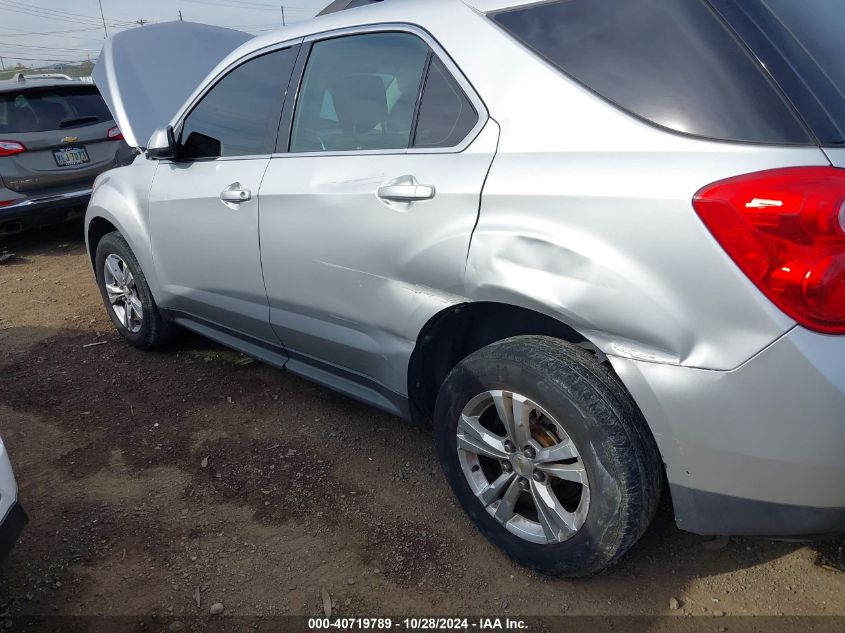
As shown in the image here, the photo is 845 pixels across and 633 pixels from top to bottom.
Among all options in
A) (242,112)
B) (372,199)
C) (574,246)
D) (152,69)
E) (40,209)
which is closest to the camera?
(574,246)

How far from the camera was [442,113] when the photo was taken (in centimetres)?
236

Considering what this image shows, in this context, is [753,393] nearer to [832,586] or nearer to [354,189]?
[832,586]

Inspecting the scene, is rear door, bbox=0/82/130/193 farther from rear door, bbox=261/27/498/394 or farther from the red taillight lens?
rear door, bbox=261/27/498/394

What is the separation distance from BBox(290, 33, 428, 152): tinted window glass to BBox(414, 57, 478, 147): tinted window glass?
6 centimetres

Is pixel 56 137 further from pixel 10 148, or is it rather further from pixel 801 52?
pixel 801 52

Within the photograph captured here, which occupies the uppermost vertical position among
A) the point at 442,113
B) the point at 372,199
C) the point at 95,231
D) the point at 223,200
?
the point at 442,113

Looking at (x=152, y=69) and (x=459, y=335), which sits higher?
(x=152, y=69)

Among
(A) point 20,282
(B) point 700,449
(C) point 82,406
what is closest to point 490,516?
(B) point 700,449

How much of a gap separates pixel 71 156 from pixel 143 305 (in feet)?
11.8

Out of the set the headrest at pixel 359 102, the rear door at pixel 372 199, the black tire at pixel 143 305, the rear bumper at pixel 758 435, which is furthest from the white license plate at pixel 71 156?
the rear bumper at pixel 758 435

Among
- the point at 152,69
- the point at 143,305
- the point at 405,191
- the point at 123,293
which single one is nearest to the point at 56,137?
the point at 152,69

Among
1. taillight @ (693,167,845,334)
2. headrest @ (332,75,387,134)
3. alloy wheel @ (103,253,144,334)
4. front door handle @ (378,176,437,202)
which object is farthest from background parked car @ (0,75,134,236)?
taillight @ (693,167,845,334)

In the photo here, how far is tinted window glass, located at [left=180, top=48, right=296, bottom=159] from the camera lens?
3.07 m

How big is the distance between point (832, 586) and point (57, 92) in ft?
24.3
